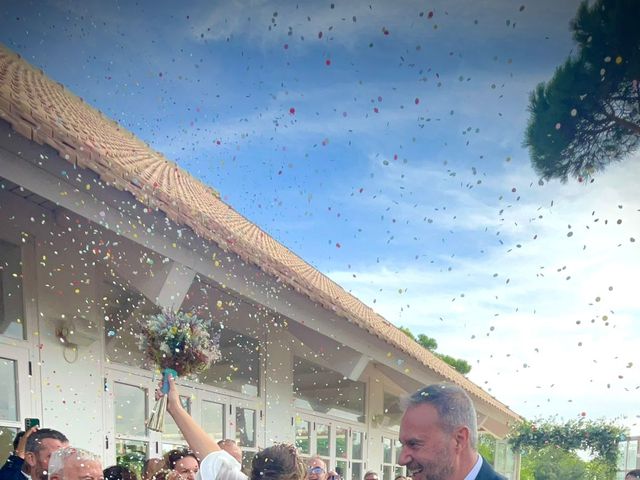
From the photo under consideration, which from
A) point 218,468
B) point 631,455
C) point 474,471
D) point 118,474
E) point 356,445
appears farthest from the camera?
point 631,455

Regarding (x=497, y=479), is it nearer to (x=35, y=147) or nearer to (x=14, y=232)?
(x=35, y=147)

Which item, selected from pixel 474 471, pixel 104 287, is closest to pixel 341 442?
pixel 104 287

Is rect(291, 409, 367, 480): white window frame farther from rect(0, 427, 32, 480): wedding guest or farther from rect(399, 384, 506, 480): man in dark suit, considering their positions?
rect(399, 384, 506, 480): man in dark suit

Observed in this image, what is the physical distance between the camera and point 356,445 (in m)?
12.8

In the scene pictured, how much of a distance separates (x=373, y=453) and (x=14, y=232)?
407 inches

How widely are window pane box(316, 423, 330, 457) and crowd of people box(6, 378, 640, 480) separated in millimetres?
6045

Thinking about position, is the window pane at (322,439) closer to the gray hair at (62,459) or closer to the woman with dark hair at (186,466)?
the woman with dark hair at (186,466)

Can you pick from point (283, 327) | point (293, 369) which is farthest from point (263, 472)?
point (293, 369)

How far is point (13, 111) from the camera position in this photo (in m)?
3.53

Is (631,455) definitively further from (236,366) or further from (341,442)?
(236,366)

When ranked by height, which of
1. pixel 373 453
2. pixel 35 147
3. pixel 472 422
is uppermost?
pixel 35 147

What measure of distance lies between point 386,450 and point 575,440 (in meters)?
15.7

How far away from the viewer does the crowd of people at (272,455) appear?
2037 mm

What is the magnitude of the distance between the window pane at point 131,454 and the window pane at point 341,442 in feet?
19.2
